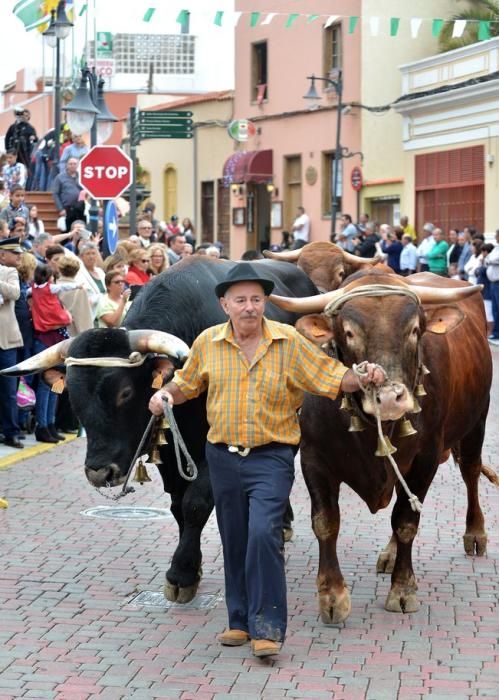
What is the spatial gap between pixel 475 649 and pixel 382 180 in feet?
112

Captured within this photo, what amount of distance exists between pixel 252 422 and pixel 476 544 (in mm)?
2826

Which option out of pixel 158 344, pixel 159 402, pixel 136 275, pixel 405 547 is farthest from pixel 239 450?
pixel 136 275

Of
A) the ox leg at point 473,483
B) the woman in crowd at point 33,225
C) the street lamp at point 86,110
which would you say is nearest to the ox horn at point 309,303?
the ox leg at point 473,483

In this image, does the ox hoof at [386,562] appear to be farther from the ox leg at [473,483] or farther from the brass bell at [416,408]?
the brass bell at [416,408]

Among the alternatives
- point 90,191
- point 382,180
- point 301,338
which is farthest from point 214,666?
point 382,180

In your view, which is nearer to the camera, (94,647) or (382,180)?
(94,647)

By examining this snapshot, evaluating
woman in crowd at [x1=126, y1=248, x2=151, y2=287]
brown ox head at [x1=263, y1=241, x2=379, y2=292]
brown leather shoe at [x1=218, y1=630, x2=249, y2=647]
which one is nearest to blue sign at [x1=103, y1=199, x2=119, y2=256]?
woman in crowd at [x1=126, y1=248, x2=151, y2=287]

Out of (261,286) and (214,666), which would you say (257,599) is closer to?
(214,666)

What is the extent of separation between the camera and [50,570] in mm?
8820

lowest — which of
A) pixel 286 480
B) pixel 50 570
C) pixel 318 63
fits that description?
pixel 50 570

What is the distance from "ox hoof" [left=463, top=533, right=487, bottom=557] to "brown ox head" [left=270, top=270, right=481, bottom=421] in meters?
2.18

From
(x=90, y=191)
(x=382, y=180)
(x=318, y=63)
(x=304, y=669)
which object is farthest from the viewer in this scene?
(x=318, y=63)

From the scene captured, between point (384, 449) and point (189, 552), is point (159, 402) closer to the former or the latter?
point (384, 449)

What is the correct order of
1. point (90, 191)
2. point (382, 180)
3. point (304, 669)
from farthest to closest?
point (382, 180) → point (90, 191) → point (304, 669)
